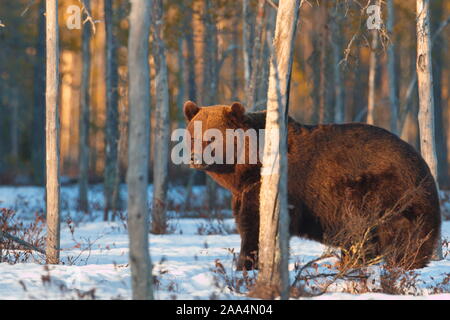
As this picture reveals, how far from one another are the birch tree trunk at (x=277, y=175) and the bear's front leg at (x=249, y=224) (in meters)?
→ 1.42

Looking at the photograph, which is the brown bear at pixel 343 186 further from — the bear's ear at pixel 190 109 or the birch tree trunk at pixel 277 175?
the birch tree trunk at pixel 277 175

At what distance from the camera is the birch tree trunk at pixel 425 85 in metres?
8.93

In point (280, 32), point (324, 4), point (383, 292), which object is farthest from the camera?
point (324, 4)

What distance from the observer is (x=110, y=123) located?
14.9m

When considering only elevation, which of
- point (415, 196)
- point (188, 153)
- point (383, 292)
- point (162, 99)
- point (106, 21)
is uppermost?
point (106, 21)

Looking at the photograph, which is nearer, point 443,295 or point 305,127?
point 443,295

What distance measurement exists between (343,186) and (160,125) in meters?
5.62

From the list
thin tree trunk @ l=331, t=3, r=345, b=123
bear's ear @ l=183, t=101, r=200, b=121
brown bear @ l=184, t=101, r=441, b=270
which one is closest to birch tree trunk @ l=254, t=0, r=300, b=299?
brown bear @ l=184, t=101, r=441, b=270

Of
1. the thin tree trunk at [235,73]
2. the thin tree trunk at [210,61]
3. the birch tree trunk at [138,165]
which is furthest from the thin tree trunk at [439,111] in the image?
the birch tree trunk at [138,165]

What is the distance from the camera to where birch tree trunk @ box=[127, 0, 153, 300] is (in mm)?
4805

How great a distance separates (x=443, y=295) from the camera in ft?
19.5

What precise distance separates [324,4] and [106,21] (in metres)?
5.42

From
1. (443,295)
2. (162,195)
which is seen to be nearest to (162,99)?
(162,195)
